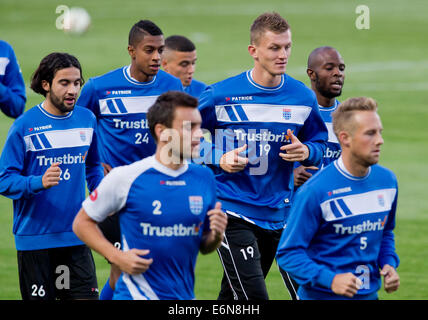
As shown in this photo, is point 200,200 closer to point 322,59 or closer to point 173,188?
point 173,188

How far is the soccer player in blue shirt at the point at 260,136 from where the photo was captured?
823 cm

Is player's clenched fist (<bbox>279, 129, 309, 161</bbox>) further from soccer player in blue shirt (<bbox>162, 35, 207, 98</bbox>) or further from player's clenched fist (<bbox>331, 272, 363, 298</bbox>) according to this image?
soccer player in blue shirt (<bbox>162, 35, 207, 98</bbox>)

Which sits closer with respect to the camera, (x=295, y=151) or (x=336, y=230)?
(x=336, y=230)

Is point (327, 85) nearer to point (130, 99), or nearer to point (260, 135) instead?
point (260, 135)

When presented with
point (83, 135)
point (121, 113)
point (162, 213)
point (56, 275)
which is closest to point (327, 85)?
point (121, 113)

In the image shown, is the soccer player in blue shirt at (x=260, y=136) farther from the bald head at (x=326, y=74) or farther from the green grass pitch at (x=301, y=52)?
the green grass pitch at (x=301, y=52)

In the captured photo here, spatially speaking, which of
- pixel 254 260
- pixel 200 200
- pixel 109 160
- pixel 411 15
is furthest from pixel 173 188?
pixel 411 15

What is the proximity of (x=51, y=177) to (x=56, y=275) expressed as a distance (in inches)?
40.2

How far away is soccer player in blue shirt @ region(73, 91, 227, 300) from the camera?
20.4 feet

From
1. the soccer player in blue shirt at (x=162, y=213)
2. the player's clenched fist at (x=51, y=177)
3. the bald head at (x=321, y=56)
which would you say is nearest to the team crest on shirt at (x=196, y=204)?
the soccer player in blue shirt at (x=162, y=213)

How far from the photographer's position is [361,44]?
3519cm

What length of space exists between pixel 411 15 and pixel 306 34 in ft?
28.6

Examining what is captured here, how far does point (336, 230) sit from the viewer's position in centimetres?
654

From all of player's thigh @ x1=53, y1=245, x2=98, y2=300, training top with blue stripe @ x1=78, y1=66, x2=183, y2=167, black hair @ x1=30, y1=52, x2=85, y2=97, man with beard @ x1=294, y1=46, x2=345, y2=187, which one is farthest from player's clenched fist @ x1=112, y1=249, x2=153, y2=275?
man with beard @ x1=294, y1=46, x2=345, y2=187
